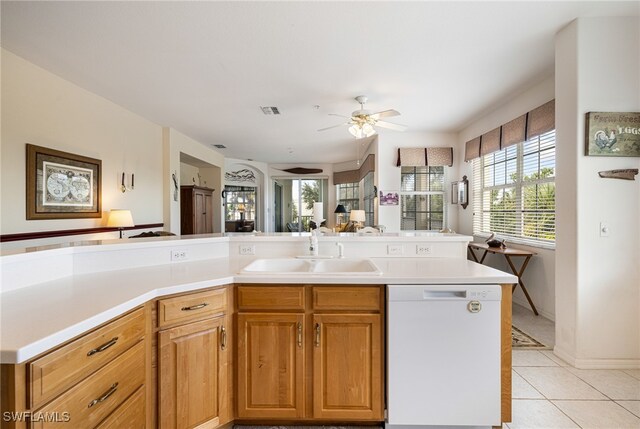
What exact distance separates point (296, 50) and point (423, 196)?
3.94 meters

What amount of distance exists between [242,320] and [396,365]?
837mm

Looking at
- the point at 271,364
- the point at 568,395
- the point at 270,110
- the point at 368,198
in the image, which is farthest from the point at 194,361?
the point at 368,198

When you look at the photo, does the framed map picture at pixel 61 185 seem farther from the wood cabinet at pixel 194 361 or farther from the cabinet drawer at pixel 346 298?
the cabinet drawer at pixel 346 298

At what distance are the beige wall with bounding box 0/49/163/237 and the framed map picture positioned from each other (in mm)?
67

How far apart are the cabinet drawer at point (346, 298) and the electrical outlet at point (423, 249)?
2.50 ft

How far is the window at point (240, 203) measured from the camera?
30.5 ft

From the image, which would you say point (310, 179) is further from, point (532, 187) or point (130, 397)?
point (130, 397)

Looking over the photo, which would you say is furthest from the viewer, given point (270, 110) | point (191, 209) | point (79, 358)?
point (191, 209)

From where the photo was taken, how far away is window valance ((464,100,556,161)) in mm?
3275

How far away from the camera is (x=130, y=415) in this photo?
122cm

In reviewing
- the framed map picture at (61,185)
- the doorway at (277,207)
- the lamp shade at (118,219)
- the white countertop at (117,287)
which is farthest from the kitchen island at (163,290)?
the doorway at (277,207)

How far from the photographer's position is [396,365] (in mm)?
1587

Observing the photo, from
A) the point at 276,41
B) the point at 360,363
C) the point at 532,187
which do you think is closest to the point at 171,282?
the point at 360,363

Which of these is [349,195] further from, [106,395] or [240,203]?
[106,395]
